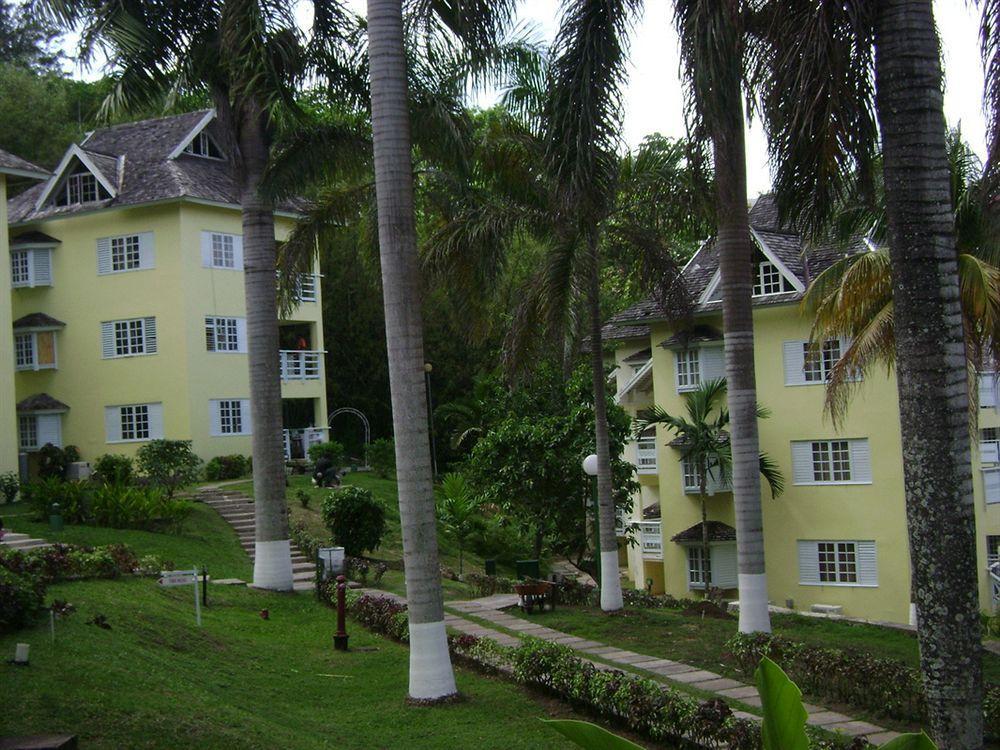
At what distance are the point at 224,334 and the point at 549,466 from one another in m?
14.6

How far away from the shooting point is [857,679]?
11906 mm

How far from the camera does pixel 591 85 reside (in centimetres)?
1281

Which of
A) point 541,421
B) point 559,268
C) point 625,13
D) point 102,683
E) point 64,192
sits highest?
point 64,192

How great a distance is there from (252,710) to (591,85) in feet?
25.4

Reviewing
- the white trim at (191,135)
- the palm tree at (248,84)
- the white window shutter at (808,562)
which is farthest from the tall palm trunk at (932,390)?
the white trim at (191,135)

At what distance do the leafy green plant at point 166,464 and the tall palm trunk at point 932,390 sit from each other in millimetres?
22730

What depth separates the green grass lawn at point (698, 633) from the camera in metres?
14.8

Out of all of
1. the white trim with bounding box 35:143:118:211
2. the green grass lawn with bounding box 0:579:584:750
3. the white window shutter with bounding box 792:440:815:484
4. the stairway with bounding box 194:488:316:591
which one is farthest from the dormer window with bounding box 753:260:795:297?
the white trim with bounding box 35:143:118:211

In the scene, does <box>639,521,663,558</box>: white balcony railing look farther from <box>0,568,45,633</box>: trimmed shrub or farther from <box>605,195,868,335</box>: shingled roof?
<box>0,568,45,633</box>: trimmed shrub

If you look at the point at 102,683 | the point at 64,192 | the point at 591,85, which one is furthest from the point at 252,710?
the point at 64,192

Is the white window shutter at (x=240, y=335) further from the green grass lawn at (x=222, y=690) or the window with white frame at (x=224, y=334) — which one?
the green grass lawn at (x=222, y=690)

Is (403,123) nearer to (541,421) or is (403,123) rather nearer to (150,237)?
(541,421)

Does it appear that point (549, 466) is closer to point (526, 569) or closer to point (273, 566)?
point (526, 569)

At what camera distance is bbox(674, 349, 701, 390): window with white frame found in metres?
30.2
